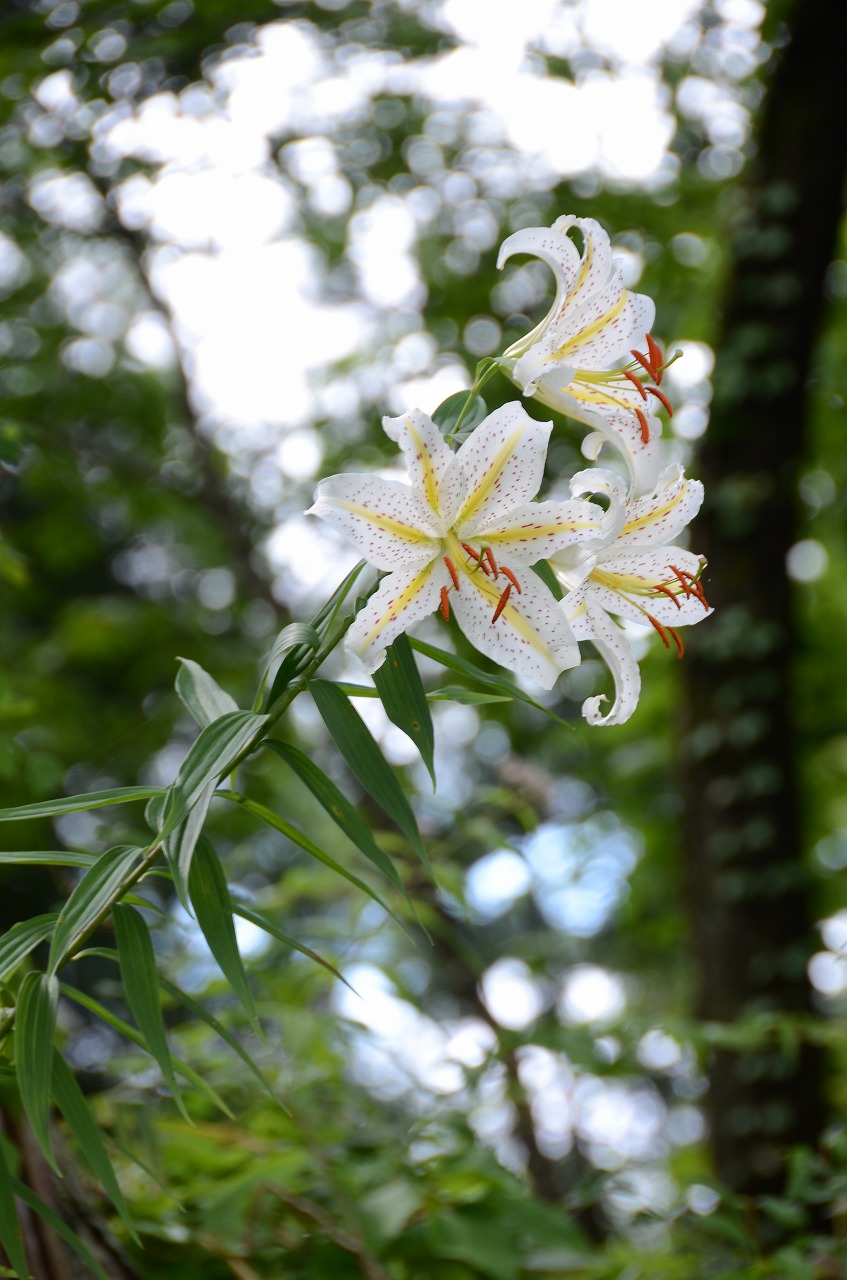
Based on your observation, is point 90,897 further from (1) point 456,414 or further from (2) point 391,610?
(1) point 456,414

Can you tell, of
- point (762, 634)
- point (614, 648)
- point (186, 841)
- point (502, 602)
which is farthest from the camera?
point (762, 634)

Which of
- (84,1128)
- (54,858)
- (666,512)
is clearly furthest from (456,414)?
(84,1128)

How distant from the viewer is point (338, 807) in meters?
0.65

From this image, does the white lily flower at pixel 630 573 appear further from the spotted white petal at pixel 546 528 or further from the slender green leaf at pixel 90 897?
the slender green leaf at pixel 90 897

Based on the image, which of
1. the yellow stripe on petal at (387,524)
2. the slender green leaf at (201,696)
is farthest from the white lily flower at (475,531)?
the slender green leaf at (201,696)

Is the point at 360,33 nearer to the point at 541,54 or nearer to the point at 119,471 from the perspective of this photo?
the point at 541,54

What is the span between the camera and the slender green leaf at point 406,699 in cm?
64

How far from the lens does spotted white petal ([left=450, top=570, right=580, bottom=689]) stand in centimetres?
70

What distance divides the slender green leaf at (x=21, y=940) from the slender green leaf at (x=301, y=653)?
0.62ft

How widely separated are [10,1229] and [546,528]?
1.68ft

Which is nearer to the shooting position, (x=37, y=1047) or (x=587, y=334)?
(x=37, y=1047)

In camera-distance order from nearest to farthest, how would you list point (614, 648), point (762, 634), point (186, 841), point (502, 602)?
1. point (186, 841)
2. point (502, 602)
3. point (614, 648)
4. point (762, 634)

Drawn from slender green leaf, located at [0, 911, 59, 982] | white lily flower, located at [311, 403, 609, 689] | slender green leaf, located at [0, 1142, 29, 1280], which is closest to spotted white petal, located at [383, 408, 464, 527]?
white lily flower, located at [311, 403, 609, 689]

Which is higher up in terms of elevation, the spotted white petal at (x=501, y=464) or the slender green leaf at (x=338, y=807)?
the spotted white petal at (x=501, y=464)
